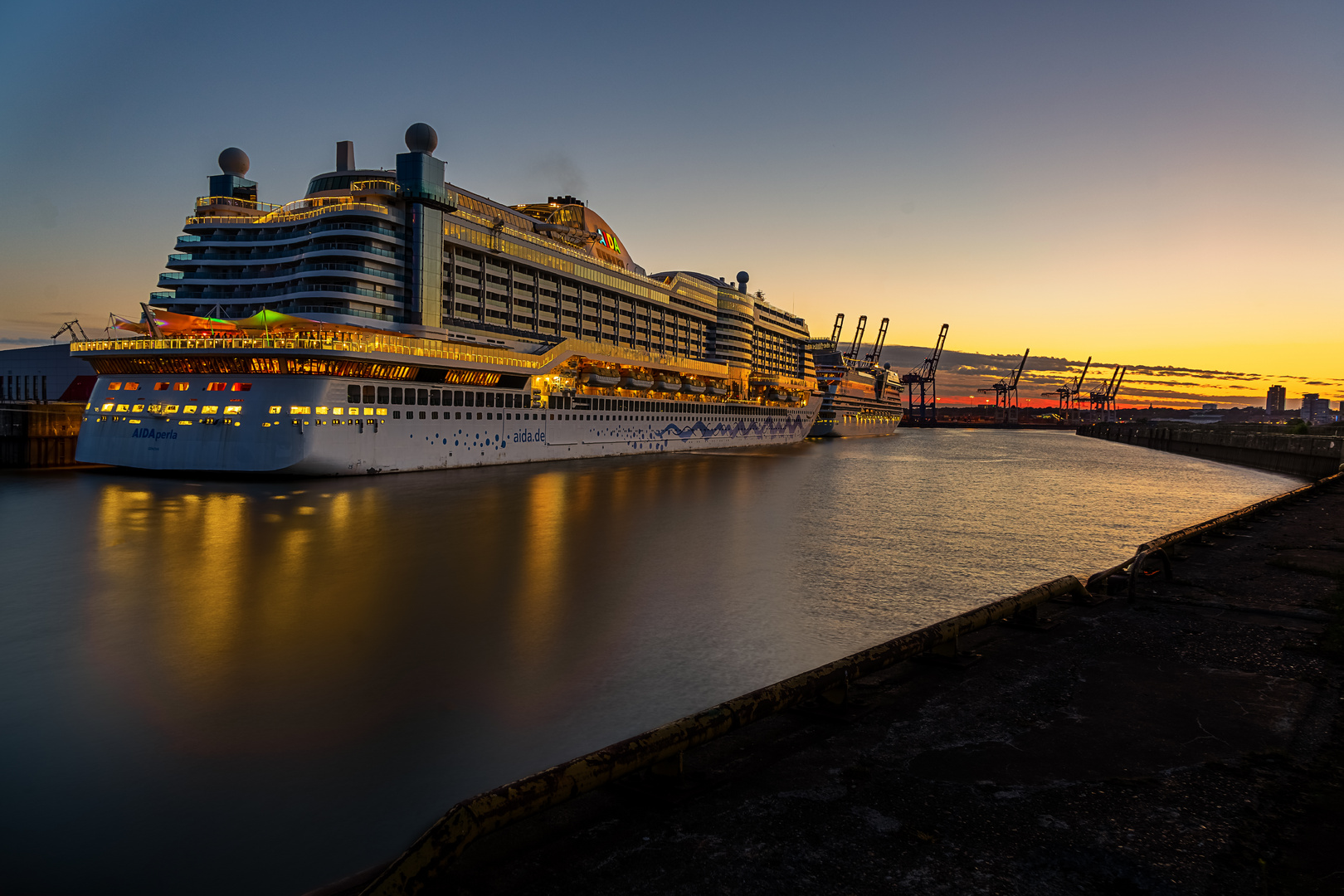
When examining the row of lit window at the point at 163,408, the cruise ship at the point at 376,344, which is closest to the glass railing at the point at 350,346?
the cruise ship at the point at 376,344

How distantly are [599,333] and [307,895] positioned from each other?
7767cm

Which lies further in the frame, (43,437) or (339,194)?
(339,194)

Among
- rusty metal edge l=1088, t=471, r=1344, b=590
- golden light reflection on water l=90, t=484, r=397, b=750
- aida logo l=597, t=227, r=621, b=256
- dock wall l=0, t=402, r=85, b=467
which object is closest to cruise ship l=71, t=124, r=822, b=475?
aida logo l=597, t=227, r=621, b=256

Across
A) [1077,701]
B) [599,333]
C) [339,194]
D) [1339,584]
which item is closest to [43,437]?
[339,194]

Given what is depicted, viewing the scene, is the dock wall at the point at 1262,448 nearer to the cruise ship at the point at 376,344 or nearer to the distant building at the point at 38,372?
the cruise ship at the point at 376,344

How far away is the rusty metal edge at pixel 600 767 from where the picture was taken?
14.3 ft

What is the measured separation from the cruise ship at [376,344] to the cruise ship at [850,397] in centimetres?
6087

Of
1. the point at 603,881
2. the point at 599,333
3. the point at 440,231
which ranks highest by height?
the point at 440,231

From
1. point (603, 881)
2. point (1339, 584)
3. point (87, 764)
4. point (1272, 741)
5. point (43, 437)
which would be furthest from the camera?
point (43, 437)

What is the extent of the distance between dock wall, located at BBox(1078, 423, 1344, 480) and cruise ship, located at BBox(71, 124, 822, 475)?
56007 mm

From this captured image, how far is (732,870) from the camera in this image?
190 inches

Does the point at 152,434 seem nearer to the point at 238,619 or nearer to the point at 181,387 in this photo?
the point at 181,387

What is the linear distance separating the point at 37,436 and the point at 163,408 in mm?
15587

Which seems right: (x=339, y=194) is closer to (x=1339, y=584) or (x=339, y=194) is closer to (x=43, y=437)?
(x=43, y=437)
